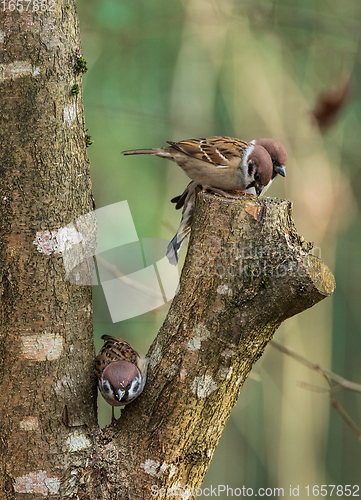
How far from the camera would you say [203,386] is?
1.70m

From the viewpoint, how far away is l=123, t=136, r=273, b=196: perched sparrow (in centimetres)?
256

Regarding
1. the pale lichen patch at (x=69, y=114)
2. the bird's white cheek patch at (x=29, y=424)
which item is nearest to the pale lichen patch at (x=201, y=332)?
the bird's white cheek patch at (x=29, y=424)

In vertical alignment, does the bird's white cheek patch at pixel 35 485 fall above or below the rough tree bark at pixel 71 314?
below

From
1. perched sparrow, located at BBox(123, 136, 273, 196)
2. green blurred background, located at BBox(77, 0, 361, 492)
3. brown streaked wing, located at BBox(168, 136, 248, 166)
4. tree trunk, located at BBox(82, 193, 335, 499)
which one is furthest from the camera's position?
green blurred background, located at BBox(77, 0, 361, 492)

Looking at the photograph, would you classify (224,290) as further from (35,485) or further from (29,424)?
(35,485)

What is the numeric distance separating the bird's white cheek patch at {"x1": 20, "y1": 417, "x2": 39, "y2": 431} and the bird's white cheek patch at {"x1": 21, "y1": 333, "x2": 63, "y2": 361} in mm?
220

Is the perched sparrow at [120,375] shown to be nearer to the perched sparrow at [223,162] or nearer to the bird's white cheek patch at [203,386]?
the bird's white cheek patch at [203,386]

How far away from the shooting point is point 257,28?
4.45 m

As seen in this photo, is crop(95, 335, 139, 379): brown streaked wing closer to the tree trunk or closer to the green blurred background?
the tree trunk

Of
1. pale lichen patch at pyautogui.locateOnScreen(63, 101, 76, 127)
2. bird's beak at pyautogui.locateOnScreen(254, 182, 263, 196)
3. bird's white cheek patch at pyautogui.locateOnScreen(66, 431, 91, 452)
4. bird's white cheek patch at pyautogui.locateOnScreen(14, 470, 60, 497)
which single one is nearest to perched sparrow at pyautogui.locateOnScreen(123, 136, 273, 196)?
bird's beak at pyautogui.locateOnScreen(254, 182, 263, 196)

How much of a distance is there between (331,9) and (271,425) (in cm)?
435

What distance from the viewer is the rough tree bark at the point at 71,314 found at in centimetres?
168

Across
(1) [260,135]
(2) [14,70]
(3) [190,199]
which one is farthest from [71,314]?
(1) [260,135]

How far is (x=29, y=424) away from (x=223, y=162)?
167cm
